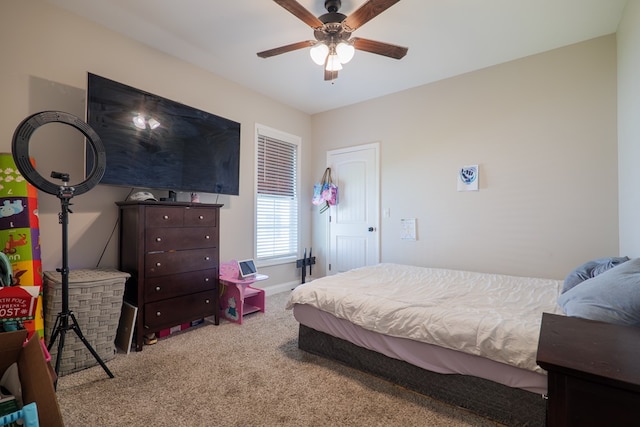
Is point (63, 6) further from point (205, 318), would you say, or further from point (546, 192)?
point (546, 192)

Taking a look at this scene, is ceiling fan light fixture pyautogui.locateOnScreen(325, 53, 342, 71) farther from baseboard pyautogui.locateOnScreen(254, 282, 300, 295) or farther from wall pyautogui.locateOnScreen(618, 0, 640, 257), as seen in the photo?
baseboard pyautogui.locateOnScreen(254, 282, 300, 295)

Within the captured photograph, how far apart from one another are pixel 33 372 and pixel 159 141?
2152 millimetres

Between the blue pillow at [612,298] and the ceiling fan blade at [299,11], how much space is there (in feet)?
7.52

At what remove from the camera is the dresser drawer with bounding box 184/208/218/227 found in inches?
107

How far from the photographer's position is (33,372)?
96 centimetres

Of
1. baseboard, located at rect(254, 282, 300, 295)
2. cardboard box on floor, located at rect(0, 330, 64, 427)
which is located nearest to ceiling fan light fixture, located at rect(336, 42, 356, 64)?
cardboard box on floor, located at rect(0, 330, 64, 427)

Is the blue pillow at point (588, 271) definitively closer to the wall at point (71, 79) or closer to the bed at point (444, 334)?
the bed at point (444, 334)

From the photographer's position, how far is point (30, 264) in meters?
1.99

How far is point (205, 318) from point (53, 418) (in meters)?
2.31

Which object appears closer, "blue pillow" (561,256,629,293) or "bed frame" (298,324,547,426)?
"bed frame" (298,324,547,426)

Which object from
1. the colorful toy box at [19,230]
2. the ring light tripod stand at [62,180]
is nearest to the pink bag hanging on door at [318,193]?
the ring light tripod stand at [62,180]

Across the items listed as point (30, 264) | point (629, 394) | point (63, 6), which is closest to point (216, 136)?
point (63, 6)

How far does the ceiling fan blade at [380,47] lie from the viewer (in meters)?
2.23

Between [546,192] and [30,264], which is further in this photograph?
[546,192]
